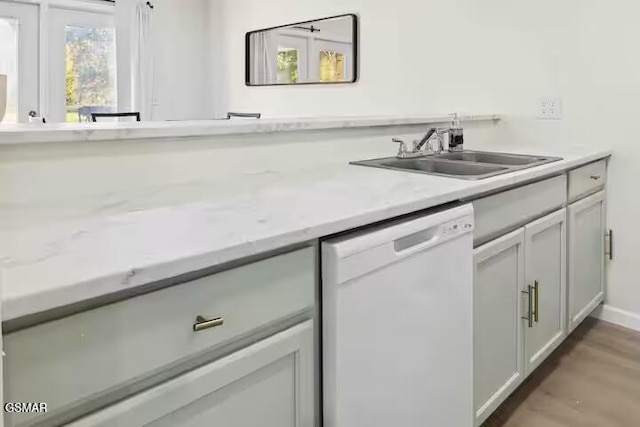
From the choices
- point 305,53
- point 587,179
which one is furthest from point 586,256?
point 305,53

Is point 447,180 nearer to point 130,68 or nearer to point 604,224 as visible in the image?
point 604,224

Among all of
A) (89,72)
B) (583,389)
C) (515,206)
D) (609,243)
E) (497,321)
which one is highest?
(89,72)

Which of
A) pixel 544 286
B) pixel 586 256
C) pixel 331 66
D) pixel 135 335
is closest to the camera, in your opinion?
pixel 135 335

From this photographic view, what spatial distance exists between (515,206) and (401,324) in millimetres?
803

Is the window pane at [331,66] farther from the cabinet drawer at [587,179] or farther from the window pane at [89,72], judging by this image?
the window pane at [89,72]

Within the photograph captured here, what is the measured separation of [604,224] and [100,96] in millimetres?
4398

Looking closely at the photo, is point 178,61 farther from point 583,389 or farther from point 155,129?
point 583,389

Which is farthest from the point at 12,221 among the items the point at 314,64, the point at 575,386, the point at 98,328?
the point at 314,64

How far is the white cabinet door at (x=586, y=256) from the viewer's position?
7.74 feet

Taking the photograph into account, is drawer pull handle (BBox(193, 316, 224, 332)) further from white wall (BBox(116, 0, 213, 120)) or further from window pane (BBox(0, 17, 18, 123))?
white wall (BBox(116, 0, 213, 120))

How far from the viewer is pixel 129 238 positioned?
0.93 m

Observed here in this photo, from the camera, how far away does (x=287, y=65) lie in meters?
4.53

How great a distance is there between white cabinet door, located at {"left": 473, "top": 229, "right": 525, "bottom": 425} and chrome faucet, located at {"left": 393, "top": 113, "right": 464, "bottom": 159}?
0.59 meters

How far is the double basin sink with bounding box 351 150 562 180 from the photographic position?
203 cm
